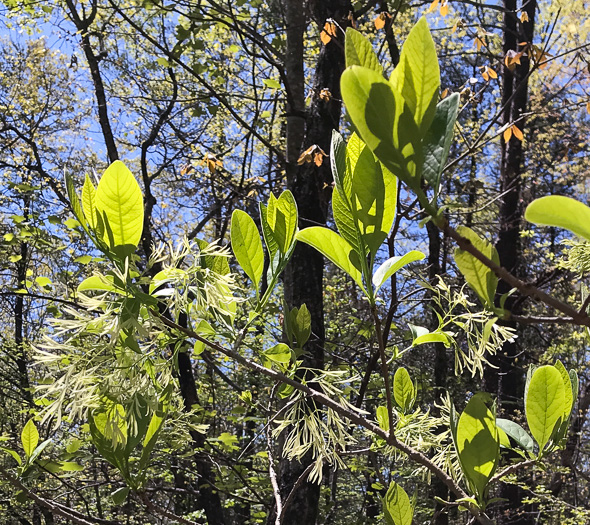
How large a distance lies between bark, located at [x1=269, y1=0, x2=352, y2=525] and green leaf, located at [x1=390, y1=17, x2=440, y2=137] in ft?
4.71

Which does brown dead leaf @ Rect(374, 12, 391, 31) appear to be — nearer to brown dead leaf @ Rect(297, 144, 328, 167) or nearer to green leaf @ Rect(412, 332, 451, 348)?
brown dead leaf @ Rect(297, 144, 328, 167)

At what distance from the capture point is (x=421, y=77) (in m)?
0.32

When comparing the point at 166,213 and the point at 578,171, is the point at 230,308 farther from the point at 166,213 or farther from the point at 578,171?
the point at 578,171

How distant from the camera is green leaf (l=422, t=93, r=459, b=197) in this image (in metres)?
0.33

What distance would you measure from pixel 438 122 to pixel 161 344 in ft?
1.09

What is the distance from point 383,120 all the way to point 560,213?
110 millimetres

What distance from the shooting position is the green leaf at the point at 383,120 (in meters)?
0.31

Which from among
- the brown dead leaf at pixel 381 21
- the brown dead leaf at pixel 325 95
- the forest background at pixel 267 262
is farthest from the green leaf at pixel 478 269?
the brown dead leaf at pixel 381 21

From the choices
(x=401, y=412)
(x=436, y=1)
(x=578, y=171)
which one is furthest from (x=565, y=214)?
(x=578, y=171)

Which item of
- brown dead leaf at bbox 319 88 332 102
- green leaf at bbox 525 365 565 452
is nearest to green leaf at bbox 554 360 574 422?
green leaf at bbox 525 365 565 452

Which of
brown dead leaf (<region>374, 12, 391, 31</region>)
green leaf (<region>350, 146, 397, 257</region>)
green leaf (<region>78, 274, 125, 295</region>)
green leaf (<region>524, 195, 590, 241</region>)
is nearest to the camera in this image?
green leaf (<region>524, 195, 590, 241</region>)

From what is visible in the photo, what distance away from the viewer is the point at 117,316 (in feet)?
1.60

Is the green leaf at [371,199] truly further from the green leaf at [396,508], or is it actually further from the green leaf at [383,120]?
the green leaf at [396,508]

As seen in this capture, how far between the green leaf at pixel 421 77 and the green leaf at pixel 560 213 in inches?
3.0
